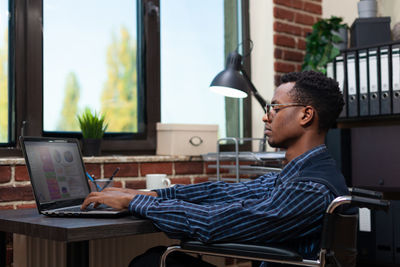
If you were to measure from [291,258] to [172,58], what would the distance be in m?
1.69

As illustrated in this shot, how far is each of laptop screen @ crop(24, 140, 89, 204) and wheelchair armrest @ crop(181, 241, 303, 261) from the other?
0.47 m

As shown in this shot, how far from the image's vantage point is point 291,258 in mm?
1172

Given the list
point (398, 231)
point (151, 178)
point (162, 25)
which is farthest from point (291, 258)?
point (162, 25)

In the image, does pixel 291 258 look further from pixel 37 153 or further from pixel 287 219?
pixel 37 153

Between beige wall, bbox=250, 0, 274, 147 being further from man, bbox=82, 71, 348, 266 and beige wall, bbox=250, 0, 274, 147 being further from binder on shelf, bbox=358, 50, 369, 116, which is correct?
man, bbox=82, 71, 348, 266

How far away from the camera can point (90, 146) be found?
88.7 inches

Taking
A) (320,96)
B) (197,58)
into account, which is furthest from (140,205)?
(197,58)

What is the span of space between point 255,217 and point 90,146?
121cm

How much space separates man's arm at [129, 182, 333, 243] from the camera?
46.9 inches

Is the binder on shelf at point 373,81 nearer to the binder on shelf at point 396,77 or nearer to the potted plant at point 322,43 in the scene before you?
the binder on shelf at point 396,77

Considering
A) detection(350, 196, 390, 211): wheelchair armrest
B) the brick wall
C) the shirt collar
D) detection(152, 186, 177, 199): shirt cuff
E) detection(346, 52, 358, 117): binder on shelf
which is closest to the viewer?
detection(350, 196, 390, 211): wheelchair armrest

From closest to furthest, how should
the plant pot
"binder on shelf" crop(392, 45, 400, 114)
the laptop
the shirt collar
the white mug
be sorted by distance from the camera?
1. the shirt collar
2. the laptop
3. the white mug
4. the plant pot
5. "binder on shelf" crop(392, 45, 400, 114)

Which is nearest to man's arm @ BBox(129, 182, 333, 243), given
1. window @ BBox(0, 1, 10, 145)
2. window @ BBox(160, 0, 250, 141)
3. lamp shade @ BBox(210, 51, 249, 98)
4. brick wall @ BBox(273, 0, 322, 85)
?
lamp shade @ BBox(210, 51, 249, 98)

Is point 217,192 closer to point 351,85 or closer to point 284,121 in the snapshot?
point 284,121
